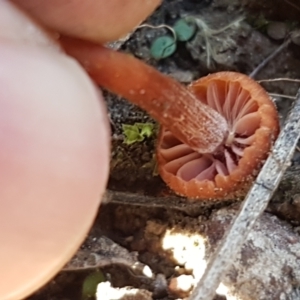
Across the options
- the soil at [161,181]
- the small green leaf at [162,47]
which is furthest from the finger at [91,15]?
the small green leaf at [162,47]

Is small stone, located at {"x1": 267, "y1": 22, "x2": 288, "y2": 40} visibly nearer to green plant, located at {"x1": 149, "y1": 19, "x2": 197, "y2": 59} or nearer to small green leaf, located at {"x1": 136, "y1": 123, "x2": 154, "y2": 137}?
green plant, located at {"x1": 149, "y1": 19, "x2": 197, "y2": 59}

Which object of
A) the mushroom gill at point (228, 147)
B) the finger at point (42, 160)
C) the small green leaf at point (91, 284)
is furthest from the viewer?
the small green leaf at point (91, 284)

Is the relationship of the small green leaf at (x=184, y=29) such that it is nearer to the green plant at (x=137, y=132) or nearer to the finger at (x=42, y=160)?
the green plant at (x=137, y=132)

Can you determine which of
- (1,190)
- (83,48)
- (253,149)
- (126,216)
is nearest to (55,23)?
(83,48)

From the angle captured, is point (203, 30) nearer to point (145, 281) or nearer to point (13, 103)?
point (145, 281)

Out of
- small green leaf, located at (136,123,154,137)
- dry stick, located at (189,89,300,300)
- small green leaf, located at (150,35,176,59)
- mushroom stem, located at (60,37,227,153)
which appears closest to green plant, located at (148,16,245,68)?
small green leaf, located at (150,35,176,59)

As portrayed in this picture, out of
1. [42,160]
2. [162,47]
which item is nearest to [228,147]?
[162,47]
